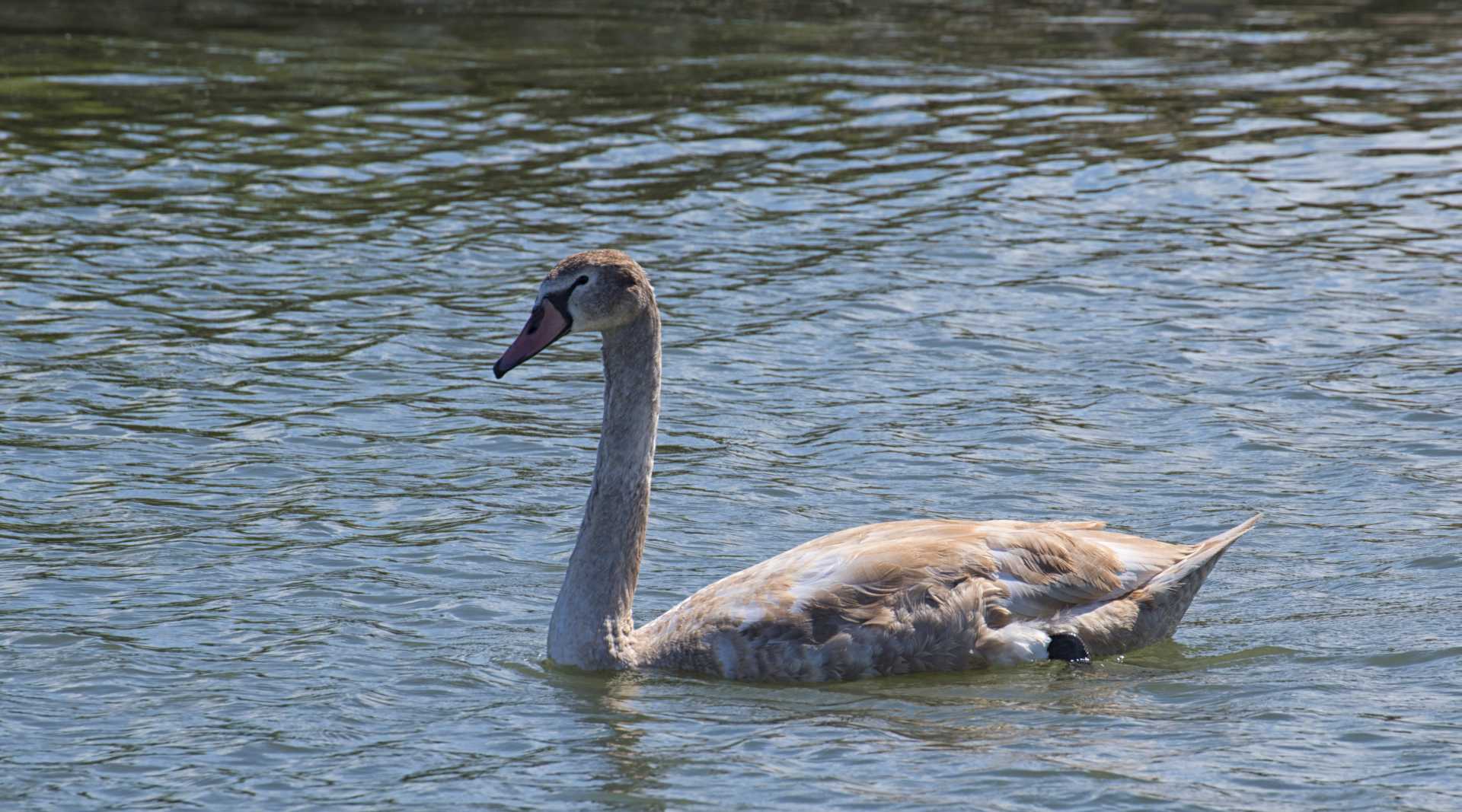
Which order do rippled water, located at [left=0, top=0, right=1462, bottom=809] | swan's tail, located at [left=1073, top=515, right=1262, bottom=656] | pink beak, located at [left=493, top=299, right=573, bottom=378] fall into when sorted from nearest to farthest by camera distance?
rippled water, located at [left=0, top=0, right=1462, bottom=809] < pink beak, located at [left=493, top=299, right=573, bottom=378] < swan's tail, located at [left=1073, top=515, right=1262, bottom=656]

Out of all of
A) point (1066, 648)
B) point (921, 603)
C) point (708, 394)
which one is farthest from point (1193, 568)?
point (708, 394)

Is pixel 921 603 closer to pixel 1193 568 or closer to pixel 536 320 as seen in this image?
pixel 1193 568

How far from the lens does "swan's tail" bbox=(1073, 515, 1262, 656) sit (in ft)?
29.8

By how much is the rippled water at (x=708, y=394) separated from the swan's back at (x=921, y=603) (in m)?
0.16

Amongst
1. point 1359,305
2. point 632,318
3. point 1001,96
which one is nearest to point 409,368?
point 632,318

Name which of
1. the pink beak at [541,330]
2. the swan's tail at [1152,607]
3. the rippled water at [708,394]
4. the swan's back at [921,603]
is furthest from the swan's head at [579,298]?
the swan's tail at [1152,607]

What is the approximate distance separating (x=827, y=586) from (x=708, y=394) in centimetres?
450

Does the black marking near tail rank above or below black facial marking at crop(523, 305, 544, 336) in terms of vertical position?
below

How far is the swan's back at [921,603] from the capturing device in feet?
28.5

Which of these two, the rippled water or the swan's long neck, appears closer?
the rippled water

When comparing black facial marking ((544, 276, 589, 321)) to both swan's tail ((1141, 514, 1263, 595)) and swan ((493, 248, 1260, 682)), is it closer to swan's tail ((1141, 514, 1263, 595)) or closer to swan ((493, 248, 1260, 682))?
swan ((493, 248, 1260, 682))

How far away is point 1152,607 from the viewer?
9148 mm

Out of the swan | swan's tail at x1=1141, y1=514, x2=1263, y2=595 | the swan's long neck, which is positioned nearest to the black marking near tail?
the swan

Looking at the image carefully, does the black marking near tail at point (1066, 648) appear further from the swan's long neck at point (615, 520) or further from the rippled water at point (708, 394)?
the swan's long neck at point (615, 520)
